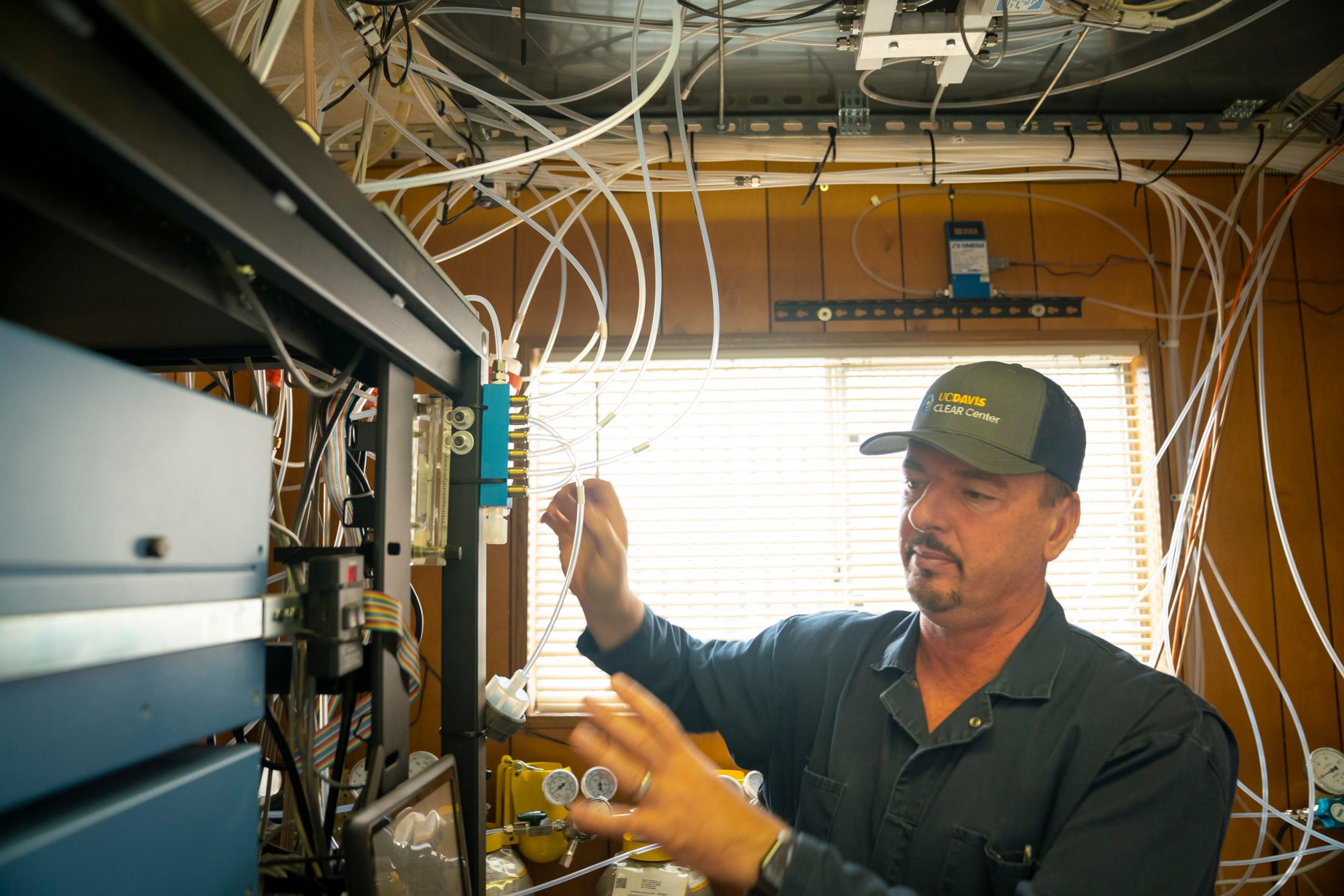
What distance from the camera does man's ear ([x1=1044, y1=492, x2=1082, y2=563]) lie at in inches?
57.2

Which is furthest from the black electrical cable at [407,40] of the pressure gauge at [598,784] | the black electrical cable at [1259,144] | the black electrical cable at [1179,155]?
the black electrical cable at [1259,144]

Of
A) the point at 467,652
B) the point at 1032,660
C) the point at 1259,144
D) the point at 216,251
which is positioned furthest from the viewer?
the point at 1259,144

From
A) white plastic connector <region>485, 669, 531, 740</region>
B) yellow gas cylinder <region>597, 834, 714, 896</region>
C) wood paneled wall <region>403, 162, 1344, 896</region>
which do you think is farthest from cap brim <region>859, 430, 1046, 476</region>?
yellow gas cylinder <region>597, 834, 714, 896</region>

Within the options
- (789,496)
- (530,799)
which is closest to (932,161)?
(789,496)

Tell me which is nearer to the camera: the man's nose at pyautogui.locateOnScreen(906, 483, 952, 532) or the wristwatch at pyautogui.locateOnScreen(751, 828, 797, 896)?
the wristwatch at pyautogui.locateOnScreen(751, 828, 797, 896)

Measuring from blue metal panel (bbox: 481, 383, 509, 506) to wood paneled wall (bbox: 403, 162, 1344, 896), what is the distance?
128 cm

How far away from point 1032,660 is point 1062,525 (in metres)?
0.29

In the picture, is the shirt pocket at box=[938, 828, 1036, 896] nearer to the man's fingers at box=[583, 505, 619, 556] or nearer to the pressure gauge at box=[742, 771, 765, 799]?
the man's fingers at box=[583, 505, 619, 556]

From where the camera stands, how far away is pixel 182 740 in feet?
2.05

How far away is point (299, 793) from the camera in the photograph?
33.0 inches

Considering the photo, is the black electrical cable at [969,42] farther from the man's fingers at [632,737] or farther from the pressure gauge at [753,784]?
the pressure gauge at [753,784]

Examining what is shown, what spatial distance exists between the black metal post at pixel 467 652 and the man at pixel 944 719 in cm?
18

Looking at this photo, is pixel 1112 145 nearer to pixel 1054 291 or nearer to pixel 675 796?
pixel 1054 291

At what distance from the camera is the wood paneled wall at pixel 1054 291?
90.5 inches
